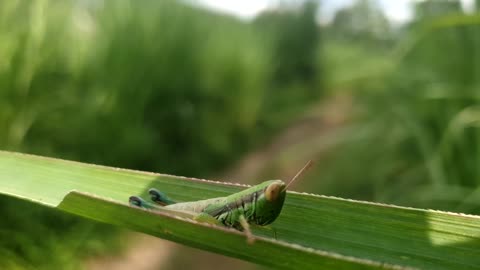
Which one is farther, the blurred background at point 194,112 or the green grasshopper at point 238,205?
the blurred background at point 194,112

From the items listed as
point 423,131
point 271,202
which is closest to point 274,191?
point 271,202

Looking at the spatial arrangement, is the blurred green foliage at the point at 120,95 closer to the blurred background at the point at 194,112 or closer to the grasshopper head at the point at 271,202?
the blurred background at the point at 194,112

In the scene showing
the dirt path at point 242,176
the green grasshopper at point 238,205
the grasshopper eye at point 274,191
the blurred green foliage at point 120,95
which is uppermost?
the grasshopper eye at point 274,191

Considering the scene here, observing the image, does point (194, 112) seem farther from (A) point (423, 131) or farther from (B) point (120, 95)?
(A) point (423, 131)

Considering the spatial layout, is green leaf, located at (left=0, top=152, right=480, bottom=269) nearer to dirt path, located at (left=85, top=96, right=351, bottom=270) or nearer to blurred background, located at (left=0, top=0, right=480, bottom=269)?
blurred background, located at (left=0, top=0, right=480, bottom=269)

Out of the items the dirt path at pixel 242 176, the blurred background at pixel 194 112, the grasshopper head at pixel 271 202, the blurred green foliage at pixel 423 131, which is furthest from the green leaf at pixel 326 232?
the dirt path at pixel 242 176

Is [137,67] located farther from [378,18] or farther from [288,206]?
[288,206]

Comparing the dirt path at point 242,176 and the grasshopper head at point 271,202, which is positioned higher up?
the grasshopper head at point 271,202
